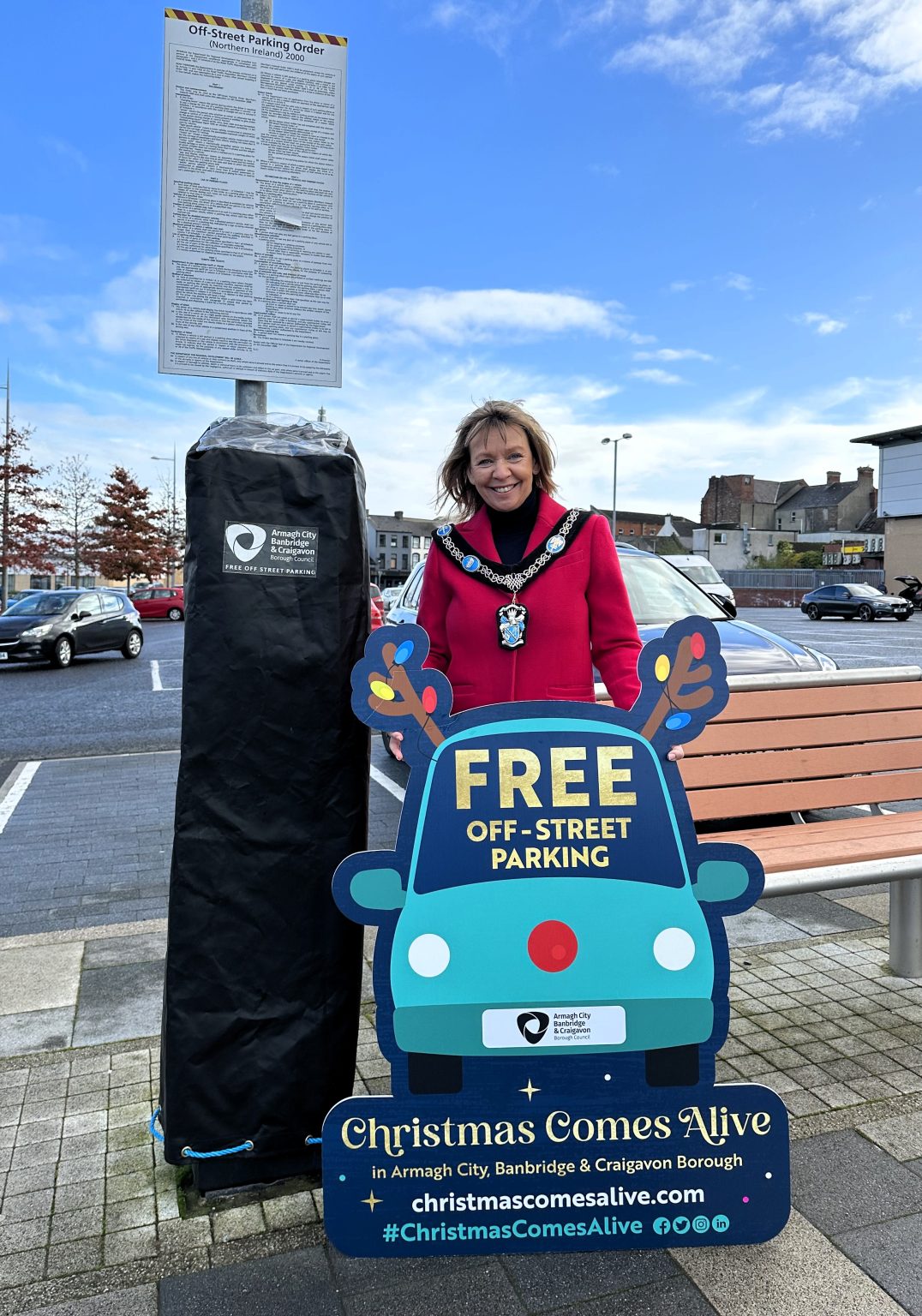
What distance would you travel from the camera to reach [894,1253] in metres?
2.25

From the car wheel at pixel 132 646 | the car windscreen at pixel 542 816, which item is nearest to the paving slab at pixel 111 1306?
the car windscreen at pixel 542 816

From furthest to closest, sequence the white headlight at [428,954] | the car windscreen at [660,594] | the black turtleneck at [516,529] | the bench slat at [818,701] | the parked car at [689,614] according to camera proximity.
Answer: the car windscreen at [660,594] < the parked car at [689,614] < the bench slat at [818,701] < the black turtleneck at [516,529] < the white headlight at [428,954]

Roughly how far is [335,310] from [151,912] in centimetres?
306

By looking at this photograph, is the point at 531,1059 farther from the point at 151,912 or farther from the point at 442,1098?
the point at 151,912

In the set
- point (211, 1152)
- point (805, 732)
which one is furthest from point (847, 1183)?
point (805, 732)

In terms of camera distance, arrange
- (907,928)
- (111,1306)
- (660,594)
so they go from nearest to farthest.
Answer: (111,1306) → (907,928) → (660,594)

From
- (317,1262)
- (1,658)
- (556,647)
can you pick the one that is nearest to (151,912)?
(317,1262)

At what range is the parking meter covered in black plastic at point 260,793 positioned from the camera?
2.39 metres

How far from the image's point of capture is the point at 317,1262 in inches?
88.8

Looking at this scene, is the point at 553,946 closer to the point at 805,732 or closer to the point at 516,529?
the point at 516,529

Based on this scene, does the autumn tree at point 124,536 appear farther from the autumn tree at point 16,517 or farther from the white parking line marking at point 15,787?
the white parking line marking at point 15,787

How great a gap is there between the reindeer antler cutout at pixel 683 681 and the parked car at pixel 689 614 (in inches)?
127

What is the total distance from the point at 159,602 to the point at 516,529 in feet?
129

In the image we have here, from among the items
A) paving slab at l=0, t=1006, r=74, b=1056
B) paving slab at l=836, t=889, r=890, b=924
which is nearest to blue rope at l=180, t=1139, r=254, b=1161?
paving slab at l=0, t=1006, r=74, b=1056
